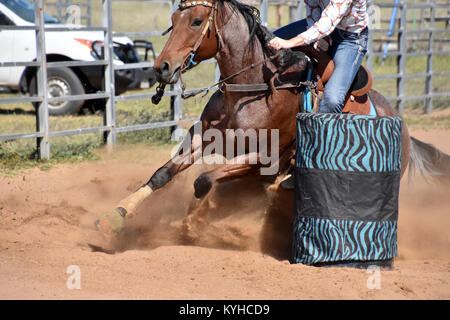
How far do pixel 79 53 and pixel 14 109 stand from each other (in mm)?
2640

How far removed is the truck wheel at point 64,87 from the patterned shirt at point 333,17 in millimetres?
6403

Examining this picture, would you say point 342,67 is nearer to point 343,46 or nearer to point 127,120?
point 343,46

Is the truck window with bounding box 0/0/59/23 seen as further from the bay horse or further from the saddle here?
the saddle

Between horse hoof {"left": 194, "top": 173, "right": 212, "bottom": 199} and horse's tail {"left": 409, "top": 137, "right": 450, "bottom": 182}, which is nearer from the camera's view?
horse hoof {"left": 194, "top": 173, "right": 212, "bottom": 199}

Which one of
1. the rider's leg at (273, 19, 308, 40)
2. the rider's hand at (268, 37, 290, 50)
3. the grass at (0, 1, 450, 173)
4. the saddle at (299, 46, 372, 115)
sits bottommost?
the grass at (0, 1, 450, 173)

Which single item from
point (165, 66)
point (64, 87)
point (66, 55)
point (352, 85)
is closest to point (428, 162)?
point (352, 85)

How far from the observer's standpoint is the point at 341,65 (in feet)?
17.0

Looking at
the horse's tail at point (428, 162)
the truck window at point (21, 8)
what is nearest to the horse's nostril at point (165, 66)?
the horse's tail at point (428, 162)

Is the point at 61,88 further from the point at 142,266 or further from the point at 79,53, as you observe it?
the point at 142,266

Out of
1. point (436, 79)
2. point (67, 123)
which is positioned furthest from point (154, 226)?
point (436, 79)

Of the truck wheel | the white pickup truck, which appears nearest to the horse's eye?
the white pickup truck

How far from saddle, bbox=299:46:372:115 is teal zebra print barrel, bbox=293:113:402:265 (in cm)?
64

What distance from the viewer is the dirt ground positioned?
13.6 feet

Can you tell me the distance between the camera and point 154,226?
5945 millimetres
